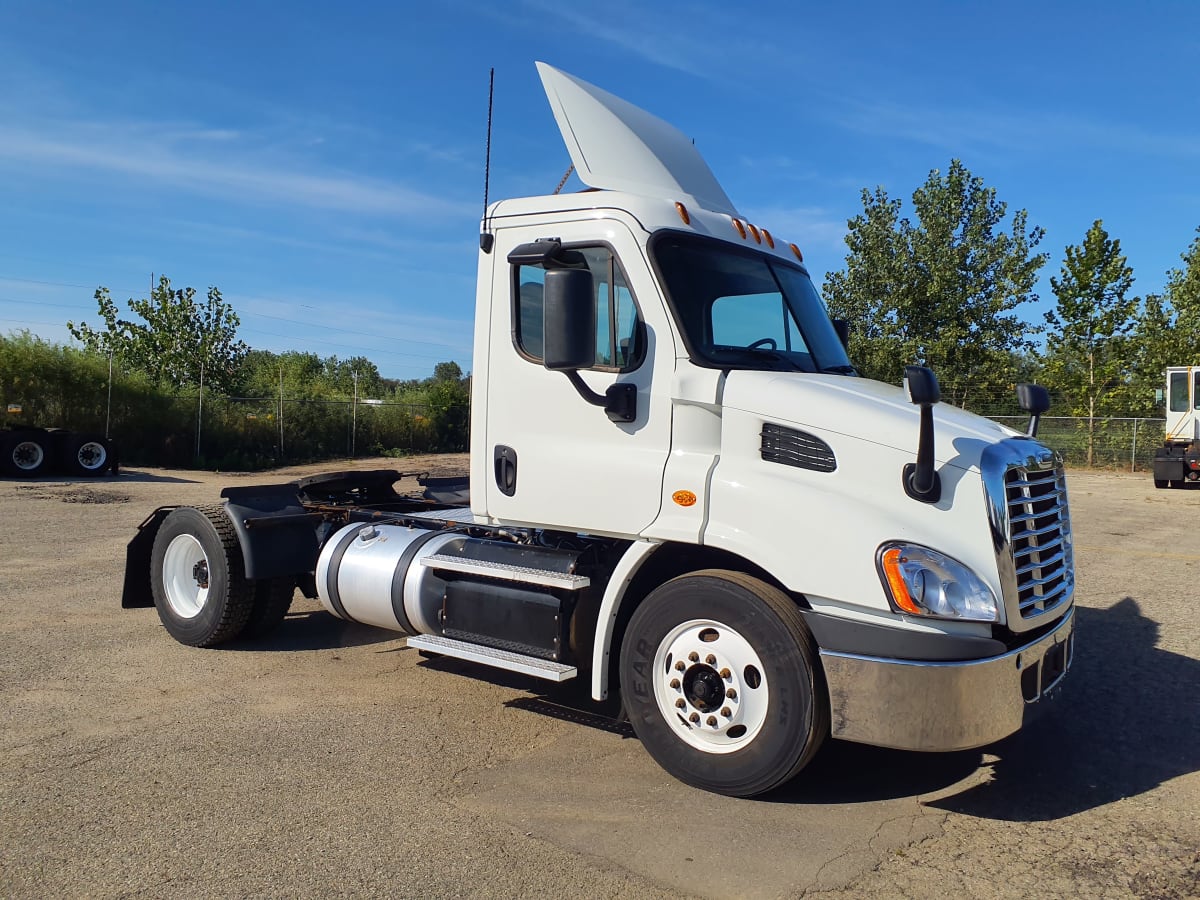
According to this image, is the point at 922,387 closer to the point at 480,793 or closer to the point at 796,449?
the point at 796,449

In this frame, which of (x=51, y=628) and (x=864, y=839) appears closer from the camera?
(x=864, y=839)

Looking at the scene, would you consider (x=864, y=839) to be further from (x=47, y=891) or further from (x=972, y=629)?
(x=47, y=891)

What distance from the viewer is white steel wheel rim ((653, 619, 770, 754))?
14.4 ft

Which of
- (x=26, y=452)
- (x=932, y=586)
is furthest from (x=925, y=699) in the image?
(x=26, y=452)

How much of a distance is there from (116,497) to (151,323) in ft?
92.1

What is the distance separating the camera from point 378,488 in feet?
27.1

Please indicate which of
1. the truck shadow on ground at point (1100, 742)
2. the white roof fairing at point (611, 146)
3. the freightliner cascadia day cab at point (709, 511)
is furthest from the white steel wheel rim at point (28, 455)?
the truck shadow on ground at point (1100, 742)

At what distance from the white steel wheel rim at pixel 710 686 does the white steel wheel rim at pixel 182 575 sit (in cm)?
438

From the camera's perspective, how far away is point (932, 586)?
13.1ft

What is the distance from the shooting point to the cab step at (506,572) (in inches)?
198

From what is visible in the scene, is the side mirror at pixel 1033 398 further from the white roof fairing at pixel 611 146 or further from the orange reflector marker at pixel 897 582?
the white roof fairing at pixel 611 146

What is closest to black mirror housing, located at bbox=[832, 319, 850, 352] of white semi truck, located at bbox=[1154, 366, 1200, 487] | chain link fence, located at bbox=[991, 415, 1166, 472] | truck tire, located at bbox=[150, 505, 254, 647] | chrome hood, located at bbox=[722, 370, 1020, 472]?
chrome hood, located at bbox=[722, 370, 1020, 472]

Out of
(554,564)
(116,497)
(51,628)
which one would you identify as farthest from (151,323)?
(554,564)

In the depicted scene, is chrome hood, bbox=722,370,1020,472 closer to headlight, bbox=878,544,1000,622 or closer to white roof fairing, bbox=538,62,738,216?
headlight, bbox=878,544,1000,622
